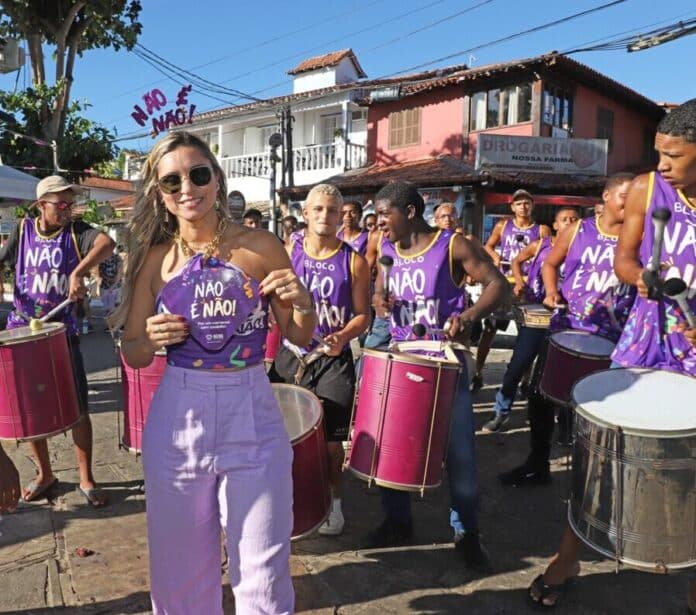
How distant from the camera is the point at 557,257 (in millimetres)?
4531

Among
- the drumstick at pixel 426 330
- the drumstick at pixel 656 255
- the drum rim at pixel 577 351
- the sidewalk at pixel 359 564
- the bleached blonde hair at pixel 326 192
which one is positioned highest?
the bleached blonde hair at pixel 326 192

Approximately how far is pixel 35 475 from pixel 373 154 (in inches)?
780

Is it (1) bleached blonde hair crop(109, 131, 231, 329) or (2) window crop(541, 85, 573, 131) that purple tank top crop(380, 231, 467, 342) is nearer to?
(1) bleached blonde hair crop(109, 131, 231, 329)

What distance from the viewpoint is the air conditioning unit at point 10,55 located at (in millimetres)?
13633

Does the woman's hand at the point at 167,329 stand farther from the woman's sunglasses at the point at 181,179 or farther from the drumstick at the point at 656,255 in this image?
the drumstick at the point at 656,255

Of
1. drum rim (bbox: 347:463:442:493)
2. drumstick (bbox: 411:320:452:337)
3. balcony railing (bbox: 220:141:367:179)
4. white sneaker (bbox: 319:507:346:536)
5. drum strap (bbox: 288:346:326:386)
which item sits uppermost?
balcony railing (bbox: 220:141:367:179)

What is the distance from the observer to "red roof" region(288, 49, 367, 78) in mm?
28000

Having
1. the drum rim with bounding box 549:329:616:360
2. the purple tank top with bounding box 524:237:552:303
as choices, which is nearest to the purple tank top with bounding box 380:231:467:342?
the drum rim with bounding box 549:329:616:360

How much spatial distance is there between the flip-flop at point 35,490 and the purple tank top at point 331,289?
1.89m

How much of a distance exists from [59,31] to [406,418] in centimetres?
1490

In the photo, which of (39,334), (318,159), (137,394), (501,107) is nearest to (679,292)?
(137,394)

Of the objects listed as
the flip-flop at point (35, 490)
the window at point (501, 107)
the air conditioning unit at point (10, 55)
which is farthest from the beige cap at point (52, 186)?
the window at point (501, 107)

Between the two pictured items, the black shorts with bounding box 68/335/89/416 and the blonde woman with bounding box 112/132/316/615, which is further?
the black shorts with bounding box 68/335/89/416

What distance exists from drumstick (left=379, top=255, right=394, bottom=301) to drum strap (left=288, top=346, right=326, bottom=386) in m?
0.49
